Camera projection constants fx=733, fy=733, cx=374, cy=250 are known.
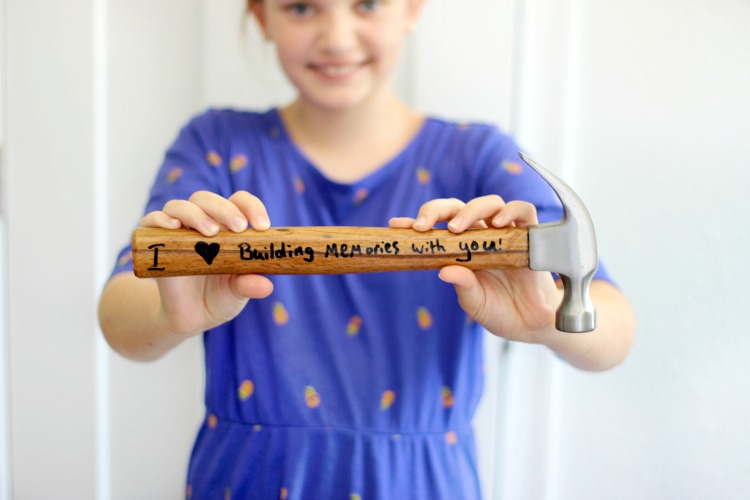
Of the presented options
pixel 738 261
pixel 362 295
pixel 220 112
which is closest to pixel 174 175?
pixel 220 112

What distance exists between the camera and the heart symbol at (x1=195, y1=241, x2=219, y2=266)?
0.47 meters

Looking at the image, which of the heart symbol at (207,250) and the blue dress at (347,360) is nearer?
the heart symbol at (207,250)

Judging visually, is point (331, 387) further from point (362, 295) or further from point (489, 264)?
point (489, 264)

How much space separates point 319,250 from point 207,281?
0.38 ft

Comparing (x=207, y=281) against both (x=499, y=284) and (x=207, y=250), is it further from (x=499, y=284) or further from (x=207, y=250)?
(x=499, y=284)

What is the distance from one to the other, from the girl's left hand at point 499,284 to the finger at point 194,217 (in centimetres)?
12

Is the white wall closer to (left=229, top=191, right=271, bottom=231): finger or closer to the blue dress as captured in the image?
the blue dress

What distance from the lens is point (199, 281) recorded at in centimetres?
54

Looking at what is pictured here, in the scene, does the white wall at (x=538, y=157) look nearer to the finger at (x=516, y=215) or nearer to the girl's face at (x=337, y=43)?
the girl's face at (x=337, y=43)

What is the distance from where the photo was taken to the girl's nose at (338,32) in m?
0.62

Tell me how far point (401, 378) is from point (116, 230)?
14.9 inches

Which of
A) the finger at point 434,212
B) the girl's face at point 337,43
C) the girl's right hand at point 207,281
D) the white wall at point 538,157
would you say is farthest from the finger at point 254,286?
the white wall at point 538,157

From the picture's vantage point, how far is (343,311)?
0.67 metres

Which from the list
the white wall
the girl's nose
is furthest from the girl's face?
the white wall
